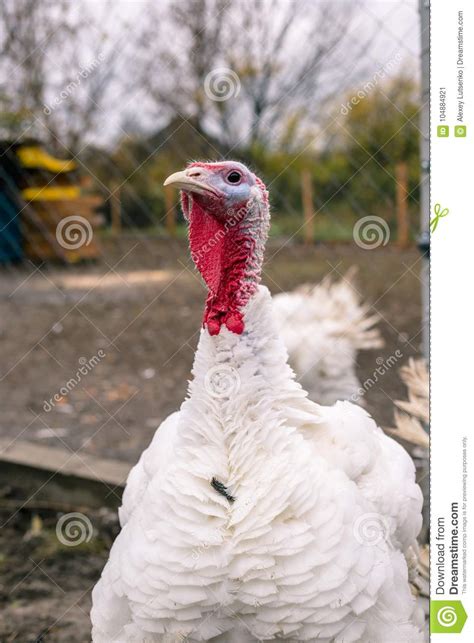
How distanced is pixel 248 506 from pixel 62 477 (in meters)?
2.02

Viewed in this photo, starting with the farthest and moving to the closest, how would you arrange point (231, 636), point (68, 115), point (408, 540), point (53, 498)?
point (68, 115), point (53, 498), point (408, 540), point (231, 636)

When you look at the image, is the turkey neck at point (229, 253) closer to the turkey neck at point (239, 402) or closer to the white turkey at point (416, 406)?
the turkey neck at point (239, 402)

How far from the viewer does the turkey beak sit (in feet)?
5.53

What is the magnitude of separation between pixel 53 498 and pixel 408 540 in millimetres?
2036

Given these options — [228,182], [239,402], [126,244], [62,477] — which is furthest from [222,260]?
[126,244]

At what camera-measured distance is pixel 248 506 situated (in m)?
1.66

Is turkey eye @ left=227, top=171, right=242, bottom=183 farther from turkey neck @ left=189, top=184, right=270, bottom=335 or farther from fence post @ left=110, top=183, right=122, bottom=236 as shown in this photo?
fence post @ left=110, top=183, right=122, bottom=236

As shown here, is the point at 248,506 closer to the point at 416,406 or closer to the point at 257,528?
the point at 257,528

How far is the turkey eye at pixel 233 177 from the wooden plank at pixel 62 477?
6.29 feet

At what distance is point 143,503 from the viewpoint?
1824 mm

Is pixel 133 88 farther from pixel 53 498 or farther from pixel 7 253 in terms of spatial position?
pixel 7 253
